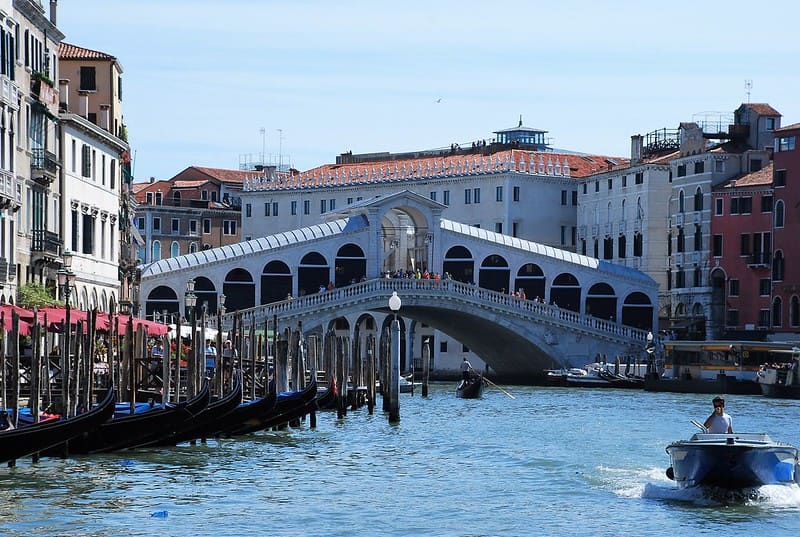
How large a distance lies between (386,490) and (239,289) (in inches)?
1433

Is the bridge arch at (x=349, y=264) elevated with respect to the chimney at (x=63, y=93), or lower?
lower

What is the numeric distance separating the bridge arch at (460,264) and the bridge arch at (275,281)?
508cm

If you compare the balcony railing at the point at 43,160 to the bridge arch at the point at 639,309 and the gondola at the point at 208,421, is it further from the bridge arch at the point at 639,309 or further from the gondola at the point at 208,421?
the bridge arch at the point at 639,309

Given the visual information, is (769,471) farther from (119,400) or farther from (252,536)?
(119,400)

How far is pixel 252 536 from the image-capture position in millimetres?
18750

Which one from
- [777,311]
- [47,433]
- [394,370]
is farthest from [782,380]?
[47,433]

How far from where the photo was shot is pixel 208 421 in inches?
1052

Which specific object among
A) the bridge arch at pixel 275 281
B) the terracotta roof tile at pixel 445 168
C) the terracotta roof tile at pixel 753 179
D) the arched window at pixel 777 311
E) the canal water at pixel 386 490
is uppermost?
the terracotta roof tile at pixel 445 168

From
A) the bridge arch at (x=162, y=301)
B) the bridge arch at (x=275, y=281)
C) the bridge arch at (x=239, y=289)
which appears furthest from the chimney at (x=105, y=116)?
the bridge arch at (x=275, y=281)

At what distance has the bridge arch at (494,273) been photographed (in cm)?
6206

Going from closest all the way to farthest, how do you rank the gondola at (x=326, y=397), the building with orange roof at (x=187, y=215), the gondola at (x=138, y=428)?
the gondola at (x=138, y=428) → the gondola at (x=326, y=397) → the building with orange roof at (x=187, y=215)

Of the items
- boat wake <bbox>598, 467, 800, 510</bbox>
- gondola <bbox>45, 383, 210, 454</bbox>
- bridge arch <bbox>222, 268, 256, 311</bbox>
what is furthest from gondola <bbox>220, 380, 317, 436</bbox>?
bridge arch <bbox>222, 268, 256, 311</bbox>

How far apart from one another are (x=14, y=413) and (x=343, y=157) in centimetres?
6250

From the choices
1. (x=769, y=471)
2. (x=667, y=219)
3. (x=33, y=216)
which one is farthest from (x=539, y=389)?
(x=769, y=471)
